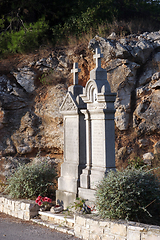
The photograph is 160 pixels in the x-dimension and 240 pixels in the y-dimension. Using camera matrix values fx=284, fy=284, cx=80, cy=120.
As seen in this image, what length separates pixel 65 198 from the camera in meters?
7.13

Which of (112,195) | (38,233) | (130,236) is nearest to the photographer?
(130,236)

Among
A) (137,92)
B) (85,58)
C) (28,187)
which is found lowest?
(28,187)

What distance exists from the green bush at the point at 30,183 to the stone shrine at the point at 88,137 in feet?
1.69

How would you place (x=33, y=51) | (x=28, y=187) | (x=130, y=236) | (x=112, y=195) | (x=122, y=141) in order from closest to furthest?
(x=130, y=236) → (x=112, y=195) → (x=28, y=187) → (x=122, y=141) → (x=33, y=51)

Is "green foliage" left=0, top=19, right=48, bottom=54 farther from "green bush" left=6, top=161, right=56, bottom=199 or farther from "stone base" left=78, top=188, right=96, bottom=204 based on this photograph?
"stone base" left=78, top=188, right=96, bottom=204

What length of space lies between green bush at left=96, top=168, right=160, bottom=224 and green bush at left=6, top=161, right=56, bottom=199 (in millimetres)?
2499

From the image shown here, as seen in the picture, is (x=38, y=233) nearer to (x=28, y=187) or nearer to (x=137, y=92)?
(x=28, y=187)

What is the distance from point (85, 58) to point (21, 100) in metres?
3.42

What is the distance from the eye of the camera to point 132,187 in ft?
17.1

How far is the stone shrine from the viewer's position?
641 centimetres

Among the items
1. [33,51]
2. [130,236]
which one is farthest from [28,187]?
[33,51]

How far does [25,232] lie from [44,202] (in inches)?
42.9

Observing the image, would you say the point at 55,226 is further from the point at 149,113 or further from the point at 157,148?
the point at 149,113

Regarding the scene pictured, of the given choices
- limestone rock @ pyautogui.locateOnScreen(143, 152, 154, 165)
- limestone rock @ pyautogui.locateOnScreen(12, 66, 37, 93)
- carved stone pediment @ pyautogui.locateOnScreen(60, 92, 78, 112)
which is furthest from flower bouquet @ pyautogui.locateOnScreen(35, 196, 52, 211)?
limestone rock @ pyautogui.locateOnScreen(12, 66, 37, 93)
